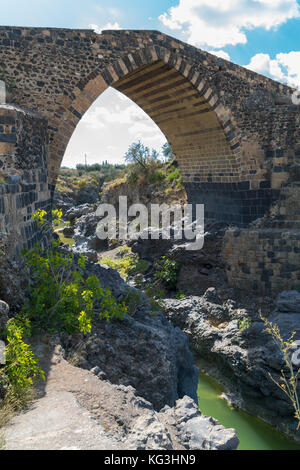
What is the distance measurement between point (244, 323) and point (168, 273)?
3.13 m

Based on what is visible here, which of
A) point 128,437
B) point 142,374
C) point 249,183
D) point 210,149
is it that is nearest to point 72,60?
point 210,149

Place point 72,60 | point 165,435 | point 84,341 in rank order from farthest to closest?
point 72,60
point 84,341
point 165,435

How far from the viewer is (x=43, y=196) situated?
6492mm

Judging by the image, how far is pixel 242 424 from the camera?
6379 mm

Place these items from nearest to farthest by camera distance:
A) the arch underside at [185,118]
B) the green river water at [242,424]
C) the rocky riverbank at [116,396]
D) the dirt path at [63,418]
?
the dirt path at [63,418] → the rocky riverbank at [116,396] → the green river water at [242,424] → the arch underside at [185,118]

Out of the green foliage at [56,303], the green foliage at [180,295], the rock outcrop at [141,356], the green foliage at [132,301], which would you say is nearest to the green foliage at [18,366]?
the green foliage at [56,303]

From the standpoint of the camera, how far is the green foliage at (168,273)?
10.5 metres

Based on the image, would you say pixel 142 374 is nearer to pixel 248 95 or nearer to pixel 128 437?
pixel 128 437

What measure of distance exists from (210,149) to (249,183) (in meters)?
1.57

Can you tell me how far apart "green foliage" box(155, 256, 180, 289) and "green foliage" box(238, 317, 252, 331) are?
9.21 feet

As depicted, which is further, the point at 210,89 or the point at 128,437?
the point at 210,89

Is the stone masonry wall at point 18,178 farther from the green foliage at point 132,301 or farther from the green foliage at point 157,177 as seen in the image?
the green foliage at point 157,177

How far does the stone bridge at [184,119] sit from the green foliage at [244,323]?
48.2 inches

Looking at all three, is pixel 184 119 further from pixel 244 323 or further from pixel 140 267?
pixel 244 323
